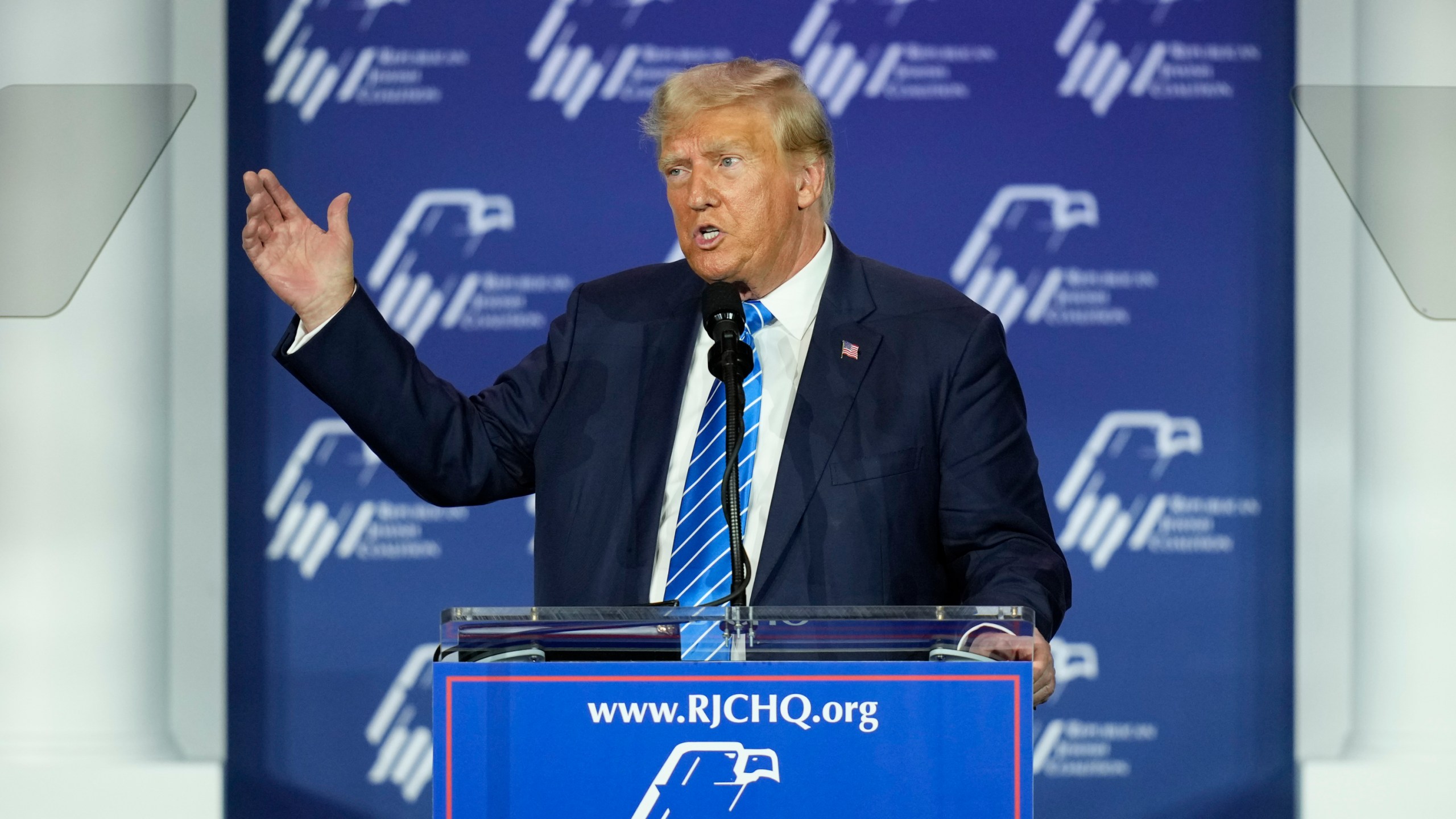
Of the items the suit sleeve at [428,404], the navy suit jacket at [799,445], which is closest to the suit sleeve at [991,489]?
the navy suit jacket at [799,445]

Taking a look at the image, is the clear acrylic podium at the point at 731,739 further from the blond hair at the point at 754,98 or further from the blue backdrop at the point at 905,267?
the blue backdrop at the point at 905,267

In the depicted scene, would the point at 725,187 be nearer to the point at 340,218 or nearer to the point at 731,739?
the point at 340,218

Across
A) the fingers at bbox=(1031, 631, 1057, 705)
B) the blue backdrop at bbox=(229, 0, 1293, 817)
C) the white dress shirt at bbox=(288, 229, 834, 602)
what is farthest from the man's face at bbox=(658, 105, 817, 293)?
the blue backdrop at bbox=(229, 0, 1293, 817)

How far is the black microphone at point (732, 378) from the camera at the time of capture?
5.00 ft

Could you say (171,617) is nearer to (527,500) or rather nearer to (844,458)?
(527,500)

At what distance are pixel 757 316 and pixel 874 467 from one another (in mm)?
313

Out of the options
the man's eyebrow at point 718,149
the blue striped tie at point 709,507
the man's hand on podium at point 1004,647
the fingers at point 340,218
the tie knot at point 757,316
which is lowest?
the man's hand on podium at point 1004,647

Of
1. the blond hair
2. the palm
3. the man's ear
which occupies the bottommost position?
the palm

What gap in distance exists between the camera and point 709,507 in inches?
77.2

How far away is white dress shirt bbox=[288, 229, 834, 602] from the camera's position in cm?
199

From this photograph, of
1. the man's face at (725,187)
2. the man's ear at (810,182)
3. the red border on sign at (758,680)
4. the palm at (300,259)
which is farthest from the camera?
the man's ear at (810,182)

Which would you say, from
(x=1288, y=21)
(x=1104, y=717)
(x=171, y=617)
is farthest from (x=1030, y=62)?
(x=171, y=617)

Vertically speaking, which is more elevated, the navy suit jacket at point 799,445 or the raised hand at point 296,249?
the raised hand at point 296,249

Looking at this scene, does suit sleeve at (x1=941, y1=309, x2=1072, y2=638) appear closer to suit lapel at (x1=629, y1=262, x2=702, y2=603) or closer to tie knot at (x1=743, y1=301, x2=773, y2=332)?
tie knot at (x1=743, y1=301, x2=773, y2=332)
